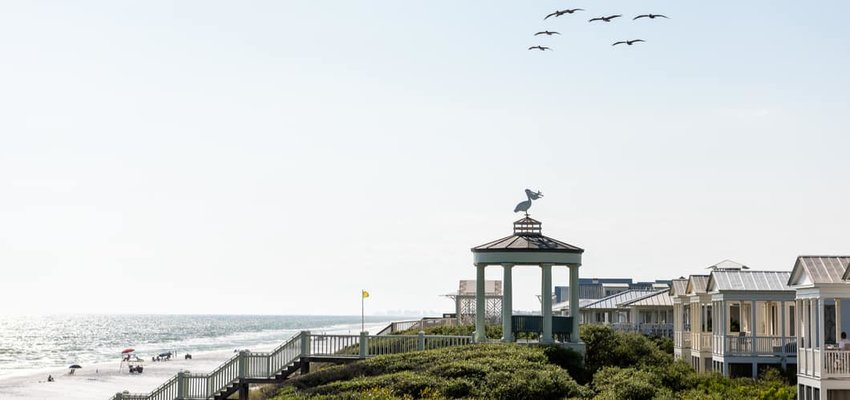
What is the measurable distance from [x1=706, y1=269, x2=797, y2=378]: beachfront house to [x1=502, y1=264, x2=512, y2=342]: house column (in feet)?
25.0

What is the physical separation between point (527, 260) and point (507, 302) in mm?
1498

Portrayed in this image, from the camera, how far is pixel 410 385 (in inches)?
1156

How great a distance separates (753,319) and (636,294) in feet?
105

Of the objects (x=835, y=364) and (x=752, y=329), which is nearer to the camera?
(x=835, y=364)

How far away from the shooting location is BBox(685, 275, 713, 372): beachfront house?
45219 millimetres

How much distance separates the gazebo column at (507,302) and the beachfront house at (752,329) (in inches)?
301

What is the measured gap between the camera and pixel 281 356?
37875 millimetres

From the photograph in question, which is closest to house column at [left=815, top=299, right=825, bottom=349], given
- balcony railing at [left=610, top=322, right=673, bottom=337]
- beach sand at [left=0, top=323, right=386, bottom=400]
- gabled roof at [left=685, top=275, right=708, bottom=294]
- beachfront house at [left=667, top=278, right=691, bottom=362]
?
gabled roof at [left=685, top=275, right=708, bottom=294]

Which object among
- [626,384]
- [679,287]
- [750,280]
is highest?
[750,280]

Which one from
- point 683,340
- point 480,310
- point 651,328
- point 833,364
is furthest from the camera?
point 651,328

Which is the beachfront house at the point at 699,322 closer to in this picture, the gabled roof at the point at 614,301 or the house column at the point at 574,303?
the house column at the point at 574,303

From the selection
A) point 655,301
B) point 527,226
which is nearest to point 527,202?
point 527,226

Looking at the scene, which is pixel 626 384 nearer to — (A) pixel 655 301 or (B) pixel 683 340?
(B) pixel 683 340

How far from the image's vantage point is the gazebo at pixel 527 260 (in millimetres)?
37625
